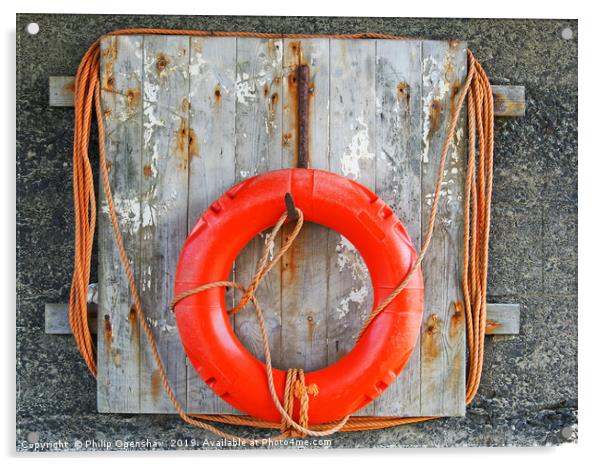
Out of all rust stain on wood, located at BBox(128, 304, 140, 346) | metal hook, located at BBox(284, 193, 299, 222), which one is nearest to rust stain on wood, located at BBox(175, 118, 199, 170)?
metal hook, located at BBox(284, 193, 299, 222)

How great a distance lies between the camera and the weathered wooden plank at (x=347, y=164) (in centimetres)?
194

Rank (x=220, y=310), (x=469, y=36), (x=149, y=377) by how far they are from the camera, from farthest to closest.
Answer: (x=469, y=36), (x=149, y=377), (x=220, y=310)

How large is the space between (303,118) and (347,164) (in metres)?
0.18

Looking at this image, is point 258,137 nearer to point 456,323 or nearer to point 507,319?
point 456,323

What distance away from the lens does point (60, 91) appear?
202 centimetres

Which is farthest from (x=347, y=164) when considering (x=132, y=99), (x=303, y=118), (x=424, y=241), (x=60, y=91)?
(x=60, y=91)

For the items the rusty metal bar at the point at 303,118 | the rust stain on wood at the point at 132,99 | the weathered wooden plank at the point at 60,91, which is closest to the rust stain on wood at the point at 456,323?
the rusty metal bar at the point at 303,118

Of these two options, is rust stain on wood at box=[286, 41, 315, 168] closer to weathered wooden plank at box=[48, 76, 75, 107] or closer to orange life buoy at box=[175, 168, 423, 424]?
orange life buoy at box=[175, 168, 423, 424]

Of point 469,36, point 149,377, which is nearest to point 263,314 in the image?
point 149,377

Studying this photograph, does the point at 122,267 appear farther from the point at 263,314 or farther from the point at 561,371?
the point at 561,371

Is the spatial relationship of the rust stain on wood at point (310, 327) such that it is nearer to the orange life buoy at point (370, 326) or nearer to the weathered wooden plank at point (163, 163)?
the orange life buoy at point (370, 326)

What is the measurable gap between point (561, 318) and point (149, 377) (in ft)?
4.06

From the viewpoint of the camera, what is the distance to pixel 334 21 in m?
2.07

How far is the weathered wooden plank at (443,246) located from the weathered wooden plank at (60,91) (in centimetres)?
102
